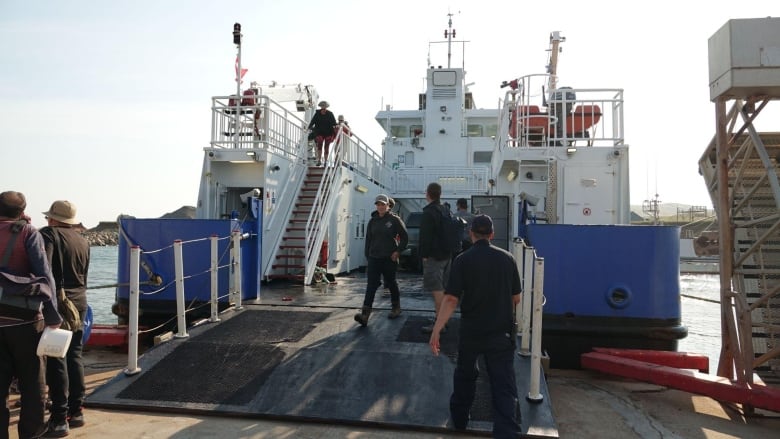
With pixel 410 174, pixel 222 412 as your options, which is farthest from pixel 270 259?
pixel 410 174

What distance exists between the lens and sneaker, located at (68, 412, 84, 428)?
166 inches

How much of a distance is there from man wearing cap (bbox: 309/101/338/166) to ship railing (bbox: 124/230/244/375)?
5.22 metres

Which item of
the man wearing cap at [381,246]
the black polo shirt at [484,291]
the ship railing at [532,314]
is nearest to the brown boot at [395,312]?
the man wearing cap at [381,246]

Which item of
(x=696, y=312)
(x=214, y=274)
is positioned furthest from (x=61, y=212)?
(x=696, y=312)

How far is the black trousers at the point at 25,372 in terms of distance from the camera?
363cm

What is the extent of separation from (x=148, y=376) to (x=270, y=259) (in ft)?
16.3

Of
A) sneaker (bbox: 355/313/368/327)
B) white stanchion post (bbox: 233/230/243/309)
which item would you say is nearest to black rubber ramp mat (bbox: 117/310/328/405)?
sneaker (bbox: 355/313/368/327)

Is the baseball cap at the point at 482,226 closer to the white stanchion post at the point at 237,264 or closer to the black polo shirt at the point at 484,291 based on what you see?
the black polo shirt at the point at 484,291

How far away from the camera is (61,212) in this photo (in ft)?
13.9

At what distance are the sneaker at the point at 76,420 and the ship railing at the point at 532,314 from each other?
11.6 ft

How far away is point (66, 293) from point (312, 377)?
2.11m

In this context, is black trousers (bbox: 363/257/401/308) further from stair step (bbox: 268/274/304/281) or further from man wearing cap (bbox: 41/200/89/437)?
stair step (bbox: 268/274/304/281)

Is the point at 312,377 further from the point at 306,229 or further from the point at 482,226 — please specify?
the point at 306,229

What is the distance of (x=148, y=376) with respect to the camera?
5.02 m
